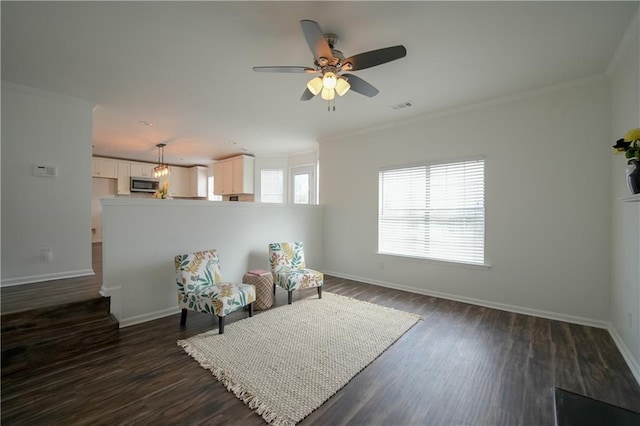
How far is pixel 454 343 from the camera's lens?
2662mm

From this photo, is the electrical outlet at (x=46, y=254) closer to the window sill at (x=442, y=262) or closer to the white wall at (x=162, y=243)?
the white wall at (x=162, y=243)

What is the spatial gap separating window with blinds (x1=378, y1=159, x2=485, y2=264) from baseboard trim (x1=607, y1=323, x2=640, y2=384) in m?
1.36

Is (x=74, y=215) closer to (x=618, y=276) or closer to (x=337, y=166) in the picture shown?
(x=337, y=166)

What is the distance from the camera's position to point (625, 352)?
2.39 metres

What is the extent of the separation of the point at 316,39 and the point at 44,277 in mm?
4274

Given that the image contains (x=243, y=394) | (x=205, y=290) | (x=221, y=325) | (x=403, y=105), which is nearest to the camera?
(x=243, y=394)

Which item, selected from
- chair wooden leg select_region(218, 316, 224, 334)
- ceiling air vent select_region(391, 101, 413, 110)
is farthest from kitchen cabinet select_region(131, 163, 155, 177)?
ceiling air vent select_region(391, 101, 413, 110)

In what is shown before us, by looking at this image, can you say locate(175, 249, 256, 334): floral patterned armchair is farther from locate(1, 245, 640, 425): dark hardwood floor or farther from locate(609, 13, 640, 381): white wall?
locate(609, 13, 640, 381): white wall

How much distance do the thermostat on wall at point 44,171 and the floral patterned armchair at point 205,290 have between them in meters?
2.11

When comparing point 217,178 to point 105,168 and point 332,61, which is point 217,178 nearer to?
point 105,168

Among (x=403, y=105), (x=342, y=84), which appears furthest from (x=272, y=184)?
(x=342, y=84)

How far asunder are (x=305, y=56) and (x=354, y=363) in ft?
9.34

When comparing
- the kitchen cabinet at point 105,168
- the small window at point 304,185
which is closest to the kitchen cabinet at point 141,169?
the kitchen cabinet at point 105,168

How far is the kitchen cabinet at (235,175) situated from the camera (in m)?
6.89
